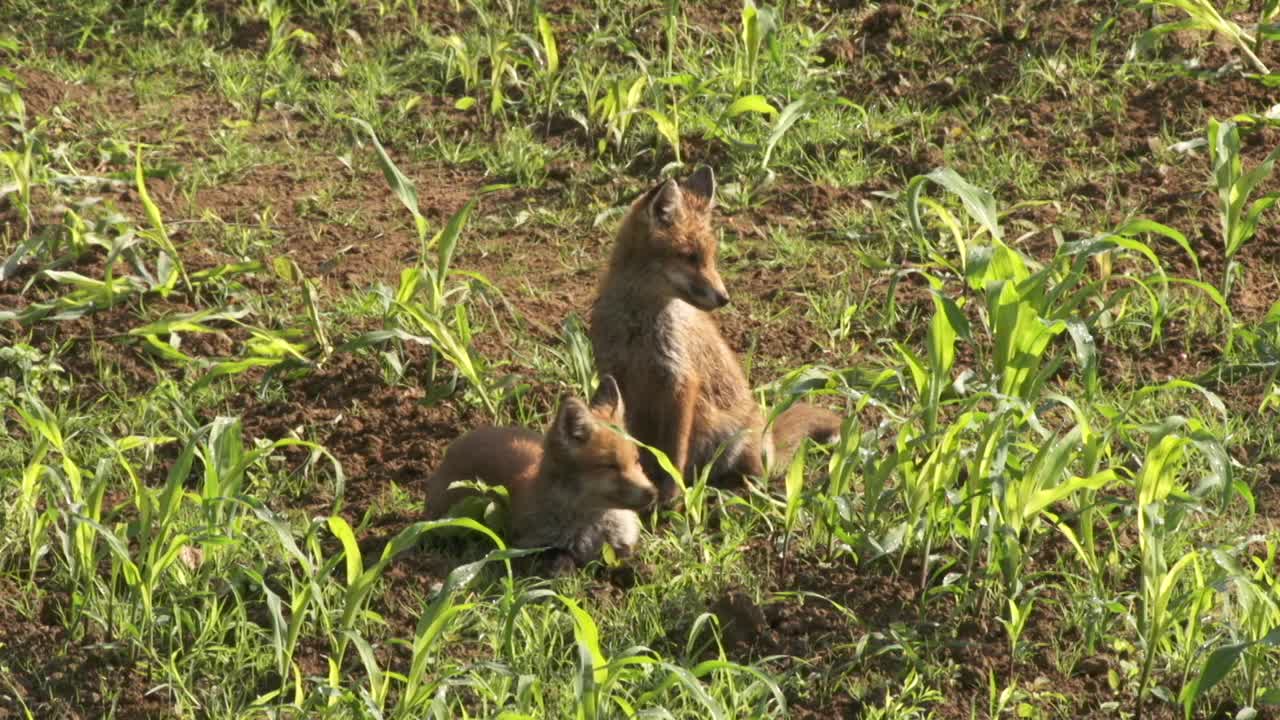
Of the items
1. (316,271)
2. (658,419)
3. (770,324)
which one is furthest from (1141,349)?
(316,271)

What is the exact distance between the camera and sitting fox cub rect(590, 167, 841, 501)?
724 centimetres

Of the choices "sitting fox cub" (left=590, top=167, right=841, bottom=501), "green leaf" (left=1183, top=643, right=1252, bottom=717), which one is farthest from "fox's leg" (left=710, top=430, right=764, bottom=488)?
"green leaf" (left=1183, top=643, right=1252, bottom=717)

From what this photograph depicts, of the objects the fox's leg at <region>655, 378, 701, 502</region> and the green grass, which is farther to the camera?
the fox's leg at <region>655, 378, 701, 502</region>

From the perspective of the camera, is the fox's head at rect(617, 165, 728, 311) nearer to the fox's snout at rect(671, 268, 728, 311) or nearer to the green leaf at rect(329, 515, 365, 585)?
the fox's snout at rect(671, 268, 728, 311)

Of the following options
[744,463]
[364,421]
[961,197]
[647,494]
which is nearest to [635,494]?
[647,494]

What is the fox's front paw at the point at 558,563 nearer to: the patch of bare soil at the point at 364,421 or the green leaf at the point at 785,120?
the patch of bare soil at the point at 364,421

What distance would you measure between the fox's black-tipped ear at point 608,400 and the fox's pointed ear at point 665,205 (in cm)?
89

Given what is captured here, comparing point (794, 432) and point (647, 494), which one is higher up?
point (647, 494)

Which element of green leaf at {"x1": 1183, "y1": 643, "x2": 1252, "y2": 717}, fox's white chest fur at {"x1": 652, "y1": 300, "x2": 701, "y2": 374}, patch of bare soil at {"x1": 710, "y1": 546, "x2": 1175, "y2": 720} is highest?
green leaf at {"x1": 1183, "y1": 643, "x2": 1252, "y2": 717}

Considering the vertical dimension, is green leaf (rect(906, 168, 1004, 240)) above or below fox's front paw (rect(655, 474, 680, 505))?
above

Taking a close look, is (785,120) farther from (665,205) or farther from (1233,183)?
(1233,183)

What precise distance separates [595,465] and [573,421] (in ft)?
0.68

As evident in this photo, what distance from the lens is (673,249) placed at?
24.1ft

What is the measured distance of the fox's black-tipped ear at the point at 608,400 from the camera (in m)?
6.75
